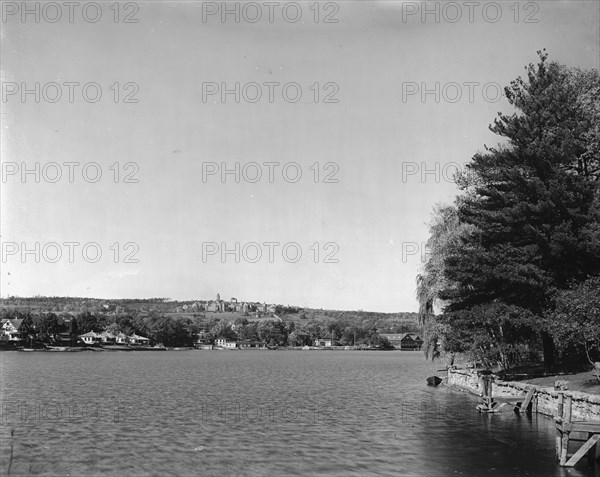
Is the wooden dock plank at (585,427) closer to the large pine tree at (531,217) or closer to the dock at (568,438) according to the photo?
the dock at (568,438)

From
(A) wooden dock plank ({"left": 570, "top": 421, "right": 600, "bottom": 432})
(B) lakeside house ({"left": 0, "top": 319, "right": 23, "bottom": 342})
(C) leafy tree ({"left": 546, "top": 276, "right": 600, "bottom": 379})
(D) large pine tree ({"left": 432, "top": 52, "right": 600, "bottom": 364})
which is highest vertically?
(D) large pine tree ({"left": 432, "top": 52, "right": 600, "bottom": 364})

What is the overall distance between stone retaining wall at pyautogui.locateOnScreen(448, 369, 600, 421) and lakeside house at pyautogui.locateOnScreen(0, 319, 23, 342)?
167 m

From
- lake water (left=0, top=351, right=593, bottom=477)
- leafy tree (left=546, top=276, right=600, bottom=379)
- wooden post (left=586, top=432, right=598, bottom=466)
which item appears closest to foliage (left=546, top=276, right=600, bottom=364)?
leafy tree (left=546, top=276, right=600, bottom=379)

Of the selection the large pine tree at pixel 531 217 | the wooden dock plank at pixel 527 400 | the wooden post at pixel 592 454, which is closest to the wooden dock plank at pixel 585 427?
the wooden post at pixel 592 454

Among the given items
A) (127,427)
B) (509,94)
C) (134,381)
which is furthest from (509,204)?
(134,381)

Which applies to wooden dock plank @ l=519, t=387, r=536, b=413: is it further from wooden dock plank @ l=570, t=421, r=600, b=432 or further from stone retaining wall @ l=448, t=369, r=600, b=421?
wooden dock plank @ l=570, t=421, r=600, b=432

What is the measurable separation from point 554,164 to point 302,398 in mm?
25905

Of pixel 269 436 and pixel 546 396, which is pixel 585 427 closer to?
pixel 546 396

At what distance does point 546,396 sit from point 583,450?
1223 centimetres

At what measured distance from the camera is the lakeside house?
18600cm

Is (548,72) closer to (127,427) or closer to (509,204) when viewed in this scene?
(509,204)

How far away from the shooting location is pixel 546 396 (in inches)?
1336

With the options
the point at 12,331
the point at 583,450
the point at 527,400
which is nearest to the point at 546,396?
the point at 527,400

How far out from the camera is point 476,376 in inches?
1953
